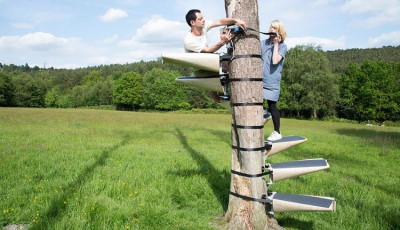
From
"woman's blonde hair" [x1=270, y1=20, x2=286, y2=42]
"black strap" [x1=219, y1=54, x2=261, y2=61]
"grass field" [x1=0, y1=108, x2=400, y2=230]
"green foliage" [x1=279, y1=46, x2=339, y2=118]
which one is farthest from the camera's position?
"green foliage" [x1=279, y1=46, x2=339, y2=118]

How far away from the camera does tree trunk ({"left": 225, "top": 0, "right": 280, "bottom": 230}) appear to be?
454 cm

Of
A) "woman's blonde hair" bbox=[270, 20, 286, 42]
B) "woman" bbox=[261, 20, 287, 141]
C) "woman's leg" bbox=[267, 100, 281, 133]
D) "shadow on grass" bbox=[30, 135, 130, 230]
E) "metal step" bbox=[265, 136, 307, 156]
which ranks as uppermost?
"woman's blonde hair" bbox=[270, 20, 286, 42]

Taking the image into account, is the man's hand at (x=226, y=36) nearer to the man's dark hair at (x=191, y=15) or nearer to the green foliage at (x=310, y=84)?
the man's dark hair at (x=191, y=15)

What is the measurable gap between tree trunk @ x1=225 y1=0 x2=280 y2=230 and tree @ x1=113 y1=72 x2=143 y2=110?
93.8 m

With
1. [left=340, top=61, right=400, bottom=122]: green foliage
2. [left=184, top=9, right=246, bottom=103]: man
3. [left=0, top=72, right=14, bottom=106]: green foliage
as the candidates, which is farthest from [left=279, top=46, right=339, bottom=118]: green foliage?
[left=0, top=72, right=14, bottom=106]: green foliage

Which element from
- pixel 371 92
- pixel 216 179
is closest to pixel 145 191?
pixel 216 179

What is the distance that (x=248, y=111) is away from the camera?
4535mm

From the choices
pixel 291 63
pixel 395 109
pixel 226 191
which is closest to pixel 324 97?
pixel 291 63

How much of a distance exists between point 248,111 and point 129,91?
95106 millimetres

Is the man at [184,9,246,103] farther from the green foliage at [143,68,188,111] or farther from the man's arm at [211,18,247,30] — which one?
the green foliage at [143,68,188,111]

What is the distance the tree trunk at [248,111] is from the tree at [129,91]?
9382 cm

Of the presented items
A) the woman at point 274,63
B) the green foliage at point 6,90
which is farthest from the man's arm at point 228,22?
the green foliage at point 6,90

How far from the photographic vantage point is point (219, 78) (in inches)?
185

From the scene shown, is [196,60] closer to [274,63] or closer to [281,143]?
[274,63]
